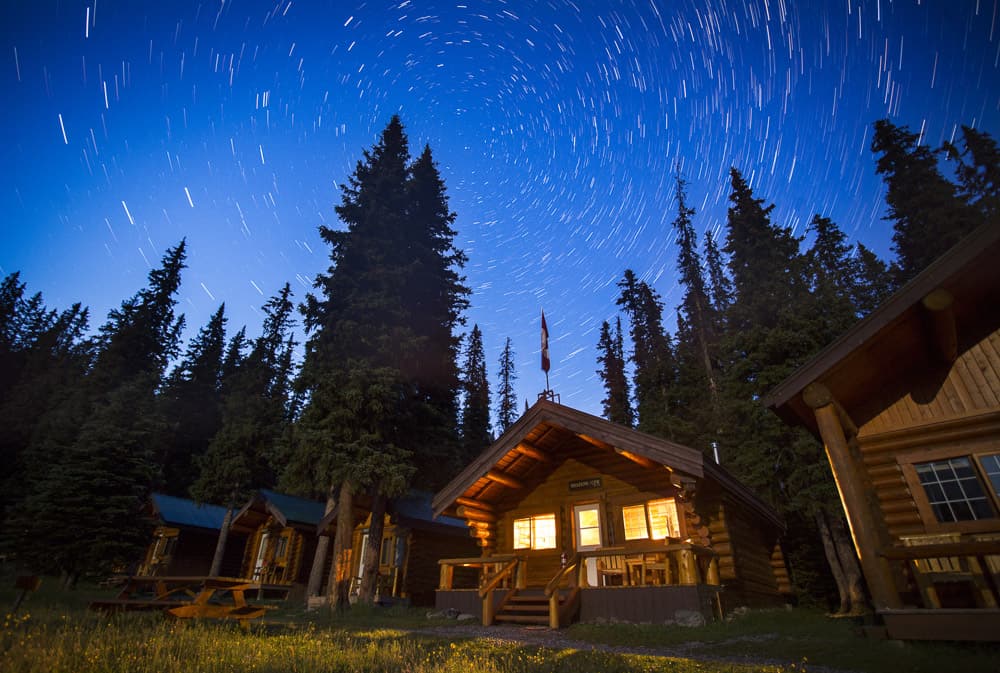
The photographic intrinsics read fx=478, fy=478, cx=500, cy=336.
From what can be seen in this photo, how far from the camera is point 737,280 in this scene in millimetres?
24125

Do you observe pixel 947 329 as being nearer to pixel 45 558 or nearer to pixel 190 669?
pixel 190 669

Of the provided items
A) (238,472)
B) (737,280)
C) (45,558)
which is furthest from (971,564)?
(238,472)

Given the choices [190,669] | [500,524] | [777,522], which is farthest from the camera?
[777,522]

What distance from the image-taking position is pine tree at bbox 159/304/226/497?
4716 cm

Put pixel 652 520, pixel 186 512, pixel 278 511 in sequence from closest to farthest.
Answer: pixel 652 520, pixel 278 511, pixel 186 512

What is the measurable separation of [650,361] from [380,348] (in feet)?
96.0

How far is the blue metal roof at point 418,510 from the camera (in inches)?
923

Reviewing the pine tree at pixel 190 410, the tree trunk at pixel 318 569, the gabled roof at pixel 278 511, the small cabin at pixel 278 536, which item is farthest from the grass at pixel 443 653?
the pine tree at pixel 190 410

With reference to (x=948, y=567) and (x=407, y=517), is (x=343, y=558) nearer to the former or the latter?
(x=407, y=517)

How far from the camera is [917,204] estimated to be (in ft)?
85.0

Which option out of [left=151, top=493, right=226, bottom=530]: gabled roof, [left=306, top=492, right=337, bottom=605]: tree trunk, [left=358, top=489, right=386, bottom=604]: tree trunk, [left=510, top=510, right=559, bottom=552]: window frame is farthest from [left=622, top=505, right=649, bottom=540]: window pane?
[left=151, top=493, right=226, bottom=530]: gabled roof

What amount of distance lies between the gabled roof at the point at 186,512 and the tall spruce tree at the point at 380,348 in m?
16.6

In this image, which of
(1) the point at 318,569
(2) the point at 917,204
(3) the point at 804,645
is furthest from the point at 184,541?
(2) the point at 917,204

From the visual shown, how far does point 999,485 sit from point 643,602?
276 inches
